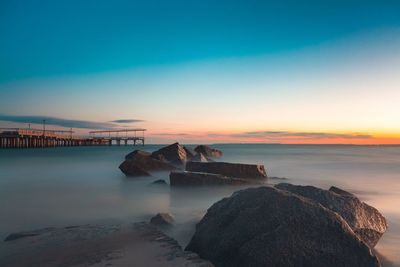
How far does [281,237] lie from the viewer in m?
4.16

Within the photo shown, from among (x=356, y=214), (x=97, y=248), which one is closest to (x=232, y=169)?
(x=356, y=214)

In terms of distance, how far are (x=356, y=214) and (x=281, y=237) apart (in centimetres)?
217

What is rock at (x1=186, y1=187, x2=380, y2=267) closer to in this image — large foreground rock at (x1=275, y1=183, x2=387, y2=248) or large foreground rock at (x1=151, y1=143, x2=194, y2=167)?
large foreground rock at (x1=275, y1=183, x2=387, y2=248)

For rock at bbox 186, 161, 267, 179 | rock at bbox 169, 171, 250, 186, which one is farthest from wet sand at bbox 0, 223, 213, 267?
rock at bbox 186, 161, 267, 179

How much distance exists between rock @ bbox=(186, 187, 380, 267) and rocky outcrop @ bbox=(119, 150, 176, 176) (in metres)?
12.2

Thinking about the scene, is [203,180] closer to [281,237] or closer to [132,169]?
[132,169]

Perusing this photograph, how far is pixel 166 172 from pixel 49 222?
968 centimetres

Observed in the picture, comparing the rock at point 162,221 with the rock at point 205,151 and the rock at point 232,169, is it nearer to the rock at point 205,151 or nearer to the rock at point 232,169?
the rock at point 232,169

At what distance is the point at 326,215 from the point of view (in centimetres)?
443

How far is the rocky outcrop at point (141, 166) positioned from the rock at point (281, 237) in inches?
479

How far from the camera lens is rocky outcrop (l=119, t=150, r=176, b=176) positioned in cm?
1691

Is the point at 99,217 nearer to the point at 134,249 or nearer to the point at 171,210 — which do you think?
the point at 171,210

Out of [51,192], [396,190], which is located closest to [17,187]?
[51,192]

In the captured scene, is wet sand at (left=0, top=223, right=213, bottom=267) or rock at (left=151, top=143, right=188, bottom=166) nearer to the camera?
wet sand at (left=0, top=223, right=213, bottom=267)
